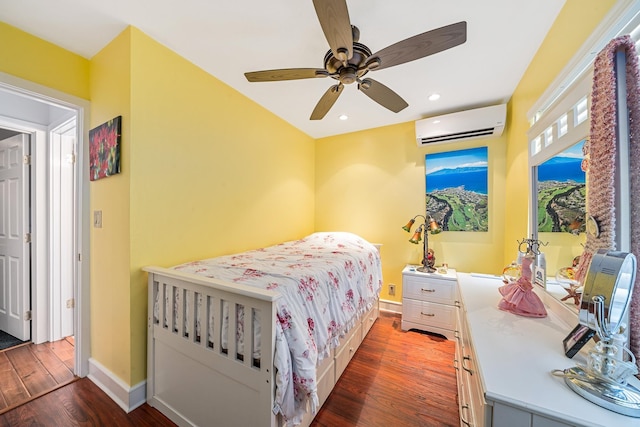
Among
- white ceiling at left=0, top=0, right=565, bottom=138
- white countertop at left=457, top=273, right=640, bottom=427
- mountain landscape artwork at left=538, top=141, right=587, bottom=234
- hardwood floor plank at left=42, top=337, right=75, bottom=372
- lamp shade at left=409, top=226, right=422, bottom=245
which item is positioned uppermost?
white ceiling at left=0, top=0, right=565, bottom=138

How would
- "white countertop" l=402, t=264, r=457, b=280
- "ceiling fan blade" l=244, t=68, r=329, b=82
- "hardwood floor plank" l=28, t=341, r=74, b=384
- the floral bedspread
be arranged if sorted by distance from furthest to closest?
1. "white countertop" l=402, t=264, r=457, b=280
2. "hardwood floor plank" l=28, t=341, r=74, b=384
3. "ceiling fan blade" l=244, t=68, r=329, b=82
4. the floral bedspread

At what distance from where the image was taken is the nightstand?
7.95 ft

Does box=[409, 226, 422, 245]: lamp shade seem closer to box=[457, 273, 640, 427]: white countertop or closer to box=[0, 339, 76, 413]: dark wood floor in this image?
box=[457, 273, 640, 427]: white countertop

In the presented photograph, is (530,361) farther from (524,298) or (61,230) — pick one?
→ (61,230)

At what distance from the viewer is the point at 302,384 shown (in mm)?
1084

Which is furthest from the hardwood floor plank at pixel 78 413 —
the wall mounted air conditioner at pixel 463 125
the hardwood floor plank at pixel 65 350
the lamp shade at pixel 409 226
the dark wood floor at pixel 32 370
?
the wall mounted air conditioner at pixel 463 125

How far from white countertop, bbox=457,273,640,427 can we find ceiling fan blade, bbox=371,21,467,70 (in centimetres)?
136

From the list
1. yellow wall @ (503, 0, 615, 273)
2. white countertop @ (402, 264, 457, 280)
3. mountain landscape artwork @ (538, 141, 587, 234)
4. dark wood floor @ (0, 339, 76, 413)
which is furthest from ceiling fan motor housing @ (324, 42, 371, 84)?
dark wood floor @ (0, 339, 76, 413)

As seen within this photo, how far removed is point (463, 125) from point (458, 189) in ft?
2.29

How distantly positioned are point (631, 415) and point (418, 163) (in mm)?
2642

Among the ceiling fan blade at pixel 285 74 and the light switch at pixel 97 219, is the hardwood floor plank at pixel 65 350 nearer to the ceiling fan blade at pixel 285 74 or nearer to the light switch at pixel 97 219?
the light switch at pixel 97 219

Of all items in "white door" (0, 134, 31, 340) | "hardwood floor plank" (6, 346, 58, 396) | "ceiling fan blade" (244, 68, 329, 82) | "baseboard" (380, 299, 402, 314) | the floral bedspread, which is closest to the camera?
the floral bedspread

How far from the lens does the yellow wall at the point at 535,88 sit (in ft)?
3.83

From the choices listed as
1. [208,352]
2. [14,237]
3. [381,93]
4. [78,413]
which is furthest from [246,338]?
[14,237]
